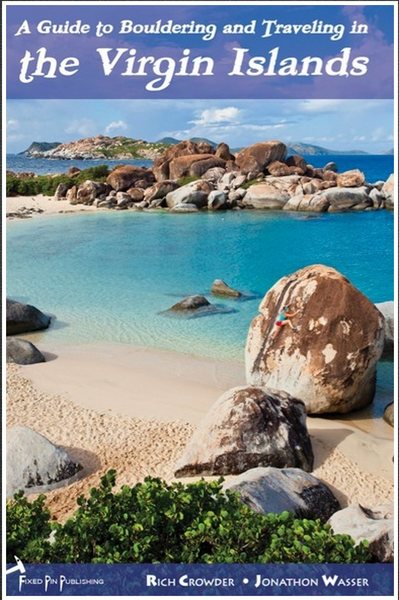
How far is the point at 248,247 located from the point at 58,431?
713 inches

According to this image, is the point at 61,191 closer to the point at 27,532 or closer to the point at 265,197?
the point at 265,197

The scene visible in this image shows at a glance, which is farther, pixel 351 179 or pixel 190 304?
pixel 351 179

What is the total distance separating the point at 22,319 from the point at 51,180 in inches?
1005

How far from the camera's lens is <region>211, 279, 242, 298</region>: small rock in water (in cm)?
1933

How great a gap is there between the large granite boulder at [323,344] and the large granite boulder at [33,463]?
3.69 metres

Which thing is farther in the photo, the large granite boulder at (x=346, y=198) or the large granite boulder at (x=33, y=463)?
the large granite boulder at (x=346, y=198)

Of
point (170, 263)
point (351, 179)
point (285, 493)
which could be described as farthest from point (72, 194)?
point (285, 493)

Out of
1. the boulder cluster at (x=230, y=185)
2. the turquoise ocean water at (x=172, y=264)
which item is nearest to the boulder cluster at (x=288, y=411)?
the turquoise ocean water at (x=172, y=264)

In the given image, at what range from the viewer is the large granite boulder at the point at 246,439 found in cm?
837

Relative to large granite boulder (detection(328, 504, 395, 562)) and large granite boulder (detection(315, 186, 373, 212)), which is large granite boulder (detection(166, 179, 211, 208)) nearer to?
large granite boulder (detection(315, 186, 373, 212))

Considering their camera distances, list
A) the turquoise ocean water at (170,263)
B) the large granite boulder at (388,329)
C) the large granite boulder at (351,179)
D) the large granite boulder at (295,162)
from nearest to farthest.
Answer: the large granite boulder at (388,329) → the turquoise ocean water at (170,263) → the large granite boulder at (351,179) → the large granite boulder at (295,162)

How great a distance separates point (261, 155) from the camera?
37.3m

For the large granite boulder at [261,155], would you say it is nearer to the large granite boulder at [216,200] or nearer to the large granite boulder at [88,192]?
the large granite boulder at [216,200]

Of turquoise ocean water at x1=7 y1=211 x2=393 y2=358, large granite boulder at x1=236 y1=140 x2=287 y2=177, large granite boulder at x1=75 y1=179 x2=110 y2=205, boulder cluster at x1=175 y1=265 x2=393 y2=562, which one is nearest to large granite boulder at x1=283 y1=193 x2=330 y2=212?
turquoise ocean water at x1=7 y1=211 x2=393 y2=358
